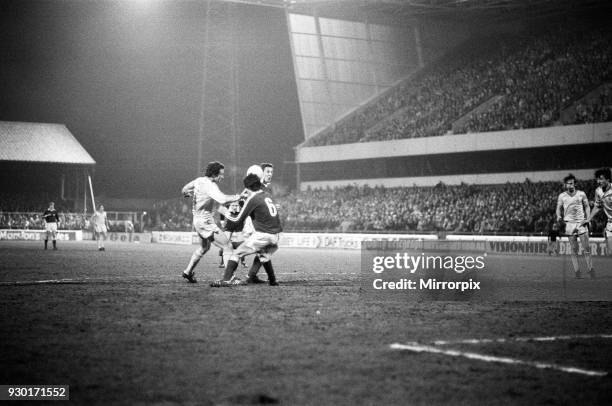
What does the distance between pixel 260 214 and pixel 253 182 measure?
22.5 inches

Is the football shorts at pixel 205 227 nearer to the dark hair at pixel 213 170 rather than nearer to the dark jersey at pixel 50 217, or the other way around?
the dark hair at pixel 213 170

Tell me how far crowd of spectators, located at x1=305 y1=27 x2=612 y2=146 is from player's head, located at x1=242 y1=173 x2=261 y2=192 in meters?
32.1

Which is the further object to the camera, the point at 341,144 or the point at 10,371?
the point at 341,144

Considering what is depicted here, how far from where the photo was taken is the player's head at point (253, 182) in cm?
1318

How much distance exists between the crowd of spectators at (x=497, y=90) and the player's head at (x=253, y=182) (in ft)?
105

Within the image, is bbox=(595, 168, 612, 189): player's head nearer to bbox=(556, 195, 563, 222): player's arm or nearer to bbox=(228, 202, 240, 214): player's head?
bbox=(556, 195, 563, 222): player's arm

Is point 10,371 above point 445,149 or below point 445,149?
below

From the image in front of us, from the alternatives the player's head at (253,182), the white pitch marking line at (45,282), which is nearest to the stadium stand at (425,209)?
the player's head at (253,182)

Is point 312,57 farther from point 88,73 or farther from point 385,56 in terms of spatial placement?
point 88,73

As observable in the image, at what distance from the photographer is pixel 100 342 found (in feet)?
24.8

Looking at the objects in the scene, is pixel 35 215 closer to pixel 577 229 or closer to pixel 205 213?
pixel 205 213

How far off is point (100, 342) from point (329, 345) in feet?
7.51

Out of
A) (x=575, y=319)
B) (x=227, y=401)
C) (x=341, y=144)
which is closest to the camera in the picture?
(x=227, y=401)

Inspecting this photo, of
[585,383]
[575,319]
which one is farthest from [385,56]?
[585,383]
